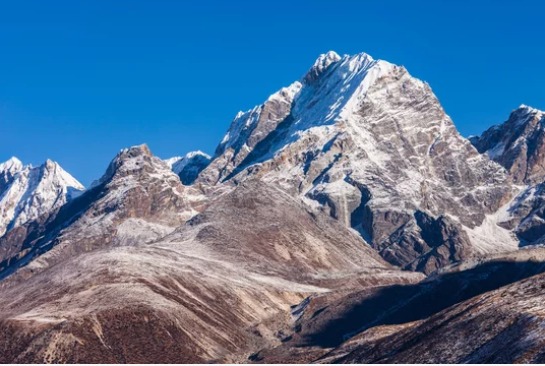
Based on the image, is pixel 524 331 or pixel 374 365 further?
pixel 374 365

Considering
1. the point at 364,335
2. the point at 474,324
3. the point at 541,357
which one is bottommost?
the point at 541,357

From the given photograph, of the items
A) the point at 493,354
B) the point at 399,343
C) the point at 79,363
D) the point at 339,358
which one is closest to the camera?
the point at 493,354

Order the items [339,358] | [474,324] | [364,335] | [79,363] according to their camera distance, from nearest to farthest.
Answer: [474,324]
[339,358]
[364,335]
[79,363]

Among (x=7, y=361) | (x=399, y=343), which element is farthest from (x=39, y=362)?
(x=399, y=343)

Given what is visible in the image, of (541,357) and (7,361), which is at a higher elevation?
(7,361)

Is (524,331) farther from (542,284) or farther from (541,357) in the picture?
(542,284)

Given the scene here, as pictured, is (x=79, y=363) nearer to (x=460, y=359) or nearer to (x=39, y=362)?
(x=39, y=362)

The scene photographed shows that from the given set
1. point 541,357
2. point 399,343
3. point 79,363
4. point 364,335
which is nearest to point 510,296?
point 399,343

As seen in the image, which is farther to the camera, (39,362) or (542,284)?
(39,362)

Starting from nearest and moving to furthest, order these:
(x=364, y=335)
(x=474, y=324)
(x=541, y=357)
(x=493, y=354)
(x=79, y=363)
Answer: (x=541, y=357) → (x=493, y=354) → (x=474, y=324) → (x=364, y=335) → (x=79, y=363)
